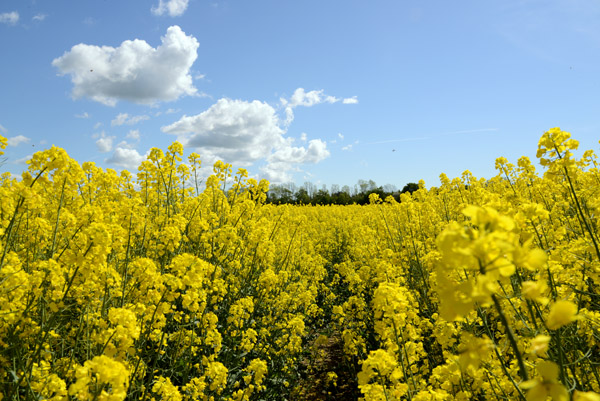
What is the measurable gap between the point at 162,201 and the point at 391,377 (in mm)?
4555

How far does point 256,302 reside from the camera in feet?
17.2

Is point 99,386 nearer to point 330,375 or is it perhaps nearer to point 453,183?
point 330,375

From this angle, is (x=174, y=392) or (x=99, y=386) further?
(x=174, y=392)

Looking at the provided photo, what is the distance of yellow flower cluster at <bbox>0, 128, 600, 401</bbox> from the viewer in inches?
39.3

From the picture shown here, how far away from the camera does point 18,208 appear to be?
7.72 feet

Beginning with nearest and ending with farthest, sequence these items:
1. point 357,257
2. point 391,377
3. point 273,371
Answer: point 391,377 → point 273,371 → point 357,257

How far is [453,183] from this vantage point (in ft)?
26.5

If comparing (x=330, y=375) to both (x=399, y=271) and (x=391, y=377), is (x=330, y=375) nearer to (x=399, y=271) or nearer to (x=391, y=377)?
(x=399, y=271)

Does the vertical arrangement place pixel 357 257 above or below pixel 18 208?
below

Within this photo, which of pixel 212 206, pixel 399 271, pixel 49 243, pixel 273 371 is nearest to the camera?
pixel 49 243

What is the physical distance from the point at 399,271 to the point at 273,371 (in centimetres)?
235

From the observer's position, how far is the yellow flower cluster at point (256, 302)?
997 mm

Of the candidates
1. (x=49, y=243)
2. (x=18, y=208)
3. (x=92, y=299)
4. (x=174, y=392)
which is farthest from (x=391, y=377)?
(x=49, y=243)

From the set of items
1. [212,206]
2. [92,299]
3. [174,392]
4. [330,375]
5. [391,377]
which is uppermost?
[212,206]
